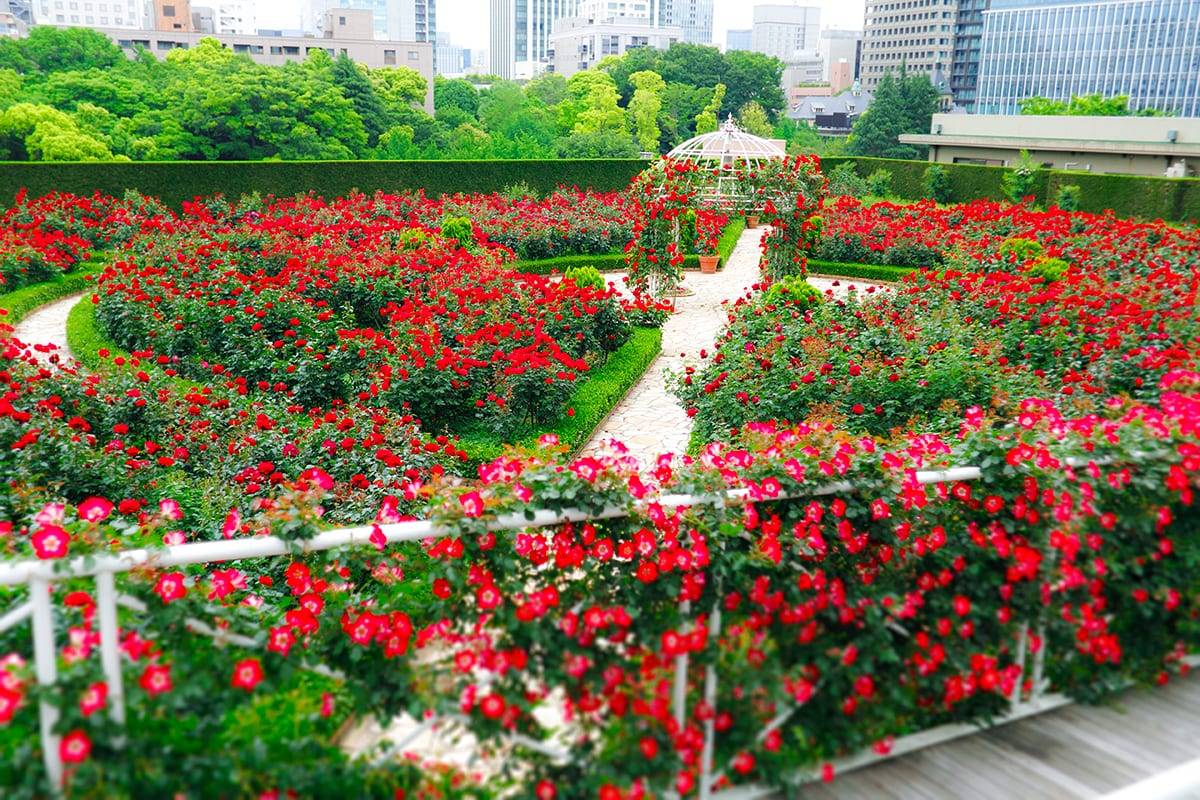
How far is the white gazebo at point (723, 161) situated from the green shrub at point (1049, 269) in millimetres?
4400

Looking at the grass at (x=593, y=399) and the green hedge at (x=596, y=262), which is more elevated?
the green hedge at (x=596, y=262)

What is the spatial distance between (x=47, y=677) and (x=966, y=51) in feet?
413

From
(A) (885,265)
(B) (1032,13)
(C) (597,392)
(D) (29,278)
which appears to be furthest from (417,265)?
(B) (1032,13)

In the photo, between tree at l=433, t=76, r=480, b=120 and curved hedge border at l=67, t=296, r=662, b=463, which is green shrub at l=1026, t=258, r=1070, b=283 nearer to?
curved hedge border at l=67, t=296, r=662, b=463

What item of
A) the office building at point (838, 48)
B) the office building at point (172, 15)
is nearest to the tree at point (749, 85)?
the office building at point (172, 15)

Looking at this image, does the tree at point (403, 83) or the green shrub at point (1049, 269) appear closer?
the green shrub at point (1049, 269)

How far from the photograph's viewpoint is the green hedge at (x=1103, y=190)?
66.4 feet

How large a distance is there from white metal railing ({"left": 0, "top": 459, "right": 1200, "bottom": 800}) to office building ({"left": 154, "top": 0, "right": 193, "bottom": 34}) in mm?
103580

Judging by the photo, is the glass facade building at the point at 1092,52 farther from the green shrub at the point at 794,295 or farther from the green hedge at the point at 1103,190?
the green shrub at the point at 794,295

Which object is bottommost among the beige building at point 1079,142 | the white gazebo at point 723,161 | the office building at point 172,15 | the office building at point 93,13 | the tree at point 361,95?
the white gazebo at point 723,161

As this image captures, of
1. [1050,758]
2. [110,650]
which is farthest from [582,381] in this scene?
[110,650]

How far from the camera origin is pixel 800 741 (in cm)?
299

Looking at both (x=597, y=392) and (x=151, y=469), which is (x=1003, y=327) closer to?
(x=597, y=392)

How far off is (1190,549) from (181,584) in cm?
351
